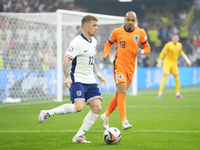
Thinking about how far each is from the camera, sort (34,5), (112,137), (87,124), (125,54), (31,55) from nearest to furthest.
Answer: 1. (112,137)
2. (87,124)
3. (125,54)
4. (31,55)
5. (34,5)

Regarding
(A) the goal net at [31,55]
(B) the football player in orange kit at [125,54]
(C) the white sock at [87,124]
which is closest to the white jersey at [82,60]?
(C) the white sock at [87,124]

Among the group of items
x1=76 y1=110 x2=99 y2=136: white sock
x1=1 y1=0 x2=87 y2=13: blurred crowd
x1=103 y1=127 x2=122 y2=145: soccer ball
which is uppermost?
x1=1 y1=0 x2=87 y2=13: blurred crowd

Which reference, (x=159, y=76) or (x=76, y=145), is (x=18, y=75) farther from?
(x=159, y=76)

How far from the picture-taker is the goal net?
11094 mm

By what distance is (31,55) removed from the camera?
11742mm

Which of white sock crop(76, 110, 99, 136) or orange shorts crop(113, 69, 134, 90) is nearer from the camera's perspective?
white sock crop(76, 110, 99, 136)

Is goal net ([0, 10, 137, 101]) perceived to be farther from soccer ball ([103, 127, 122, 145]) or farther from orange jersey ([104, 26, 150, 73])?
soccer ball ([103, 127, 122, 145])

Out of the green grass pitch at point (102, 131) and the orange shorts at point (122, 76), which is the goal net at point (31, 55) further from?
the orange shorts at point (122, 76)

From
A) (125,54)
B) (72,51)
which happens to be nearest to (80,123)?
(125,54)

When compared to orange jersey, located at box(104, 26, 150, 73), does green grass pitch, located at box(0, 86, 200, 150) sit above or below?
below

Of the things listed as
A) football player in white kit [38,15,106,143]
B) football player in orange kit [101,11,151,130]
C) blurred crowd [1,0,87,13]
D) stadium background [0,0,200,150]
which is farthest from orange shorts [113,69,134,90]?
blurred crowd [1,0,87,13]

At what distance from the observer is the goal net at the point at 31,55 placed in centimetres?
1109

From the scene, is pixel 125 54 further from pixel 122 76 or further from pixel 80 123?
pixel 80 123

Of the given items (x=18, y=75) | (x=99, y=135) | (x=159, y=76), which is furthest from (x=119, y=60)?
(x=159, y=76)
